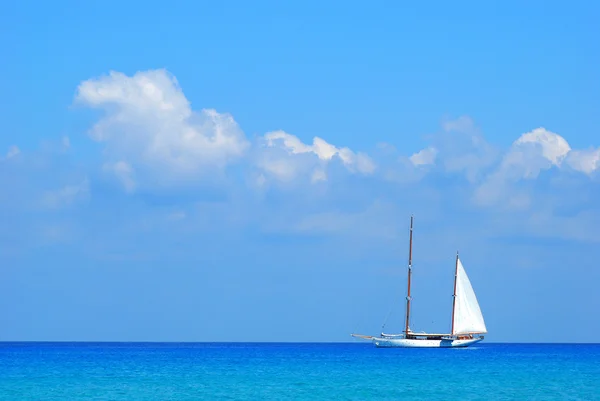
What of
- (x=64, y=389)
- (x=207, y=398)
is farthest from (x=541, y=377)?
(x=64, y=389)

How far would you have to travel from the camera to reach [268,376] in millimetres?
82938

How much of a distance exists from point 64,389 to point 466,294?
72094mm

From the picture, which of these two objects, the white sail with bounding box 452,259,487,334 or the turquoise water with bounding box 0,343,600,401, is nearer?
the turquoise water with bounding box 0,343,600,401

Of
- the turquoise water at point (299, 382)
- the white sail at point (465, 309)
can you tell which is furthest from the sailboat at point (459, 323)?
the turquoise water at point (299, 382)

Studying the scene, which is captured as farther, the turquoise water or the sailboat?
the sailboat

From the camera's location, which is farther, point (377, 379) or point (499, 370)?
point (499, 370)

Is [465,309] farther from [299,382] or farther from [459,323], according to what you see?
[299,382]

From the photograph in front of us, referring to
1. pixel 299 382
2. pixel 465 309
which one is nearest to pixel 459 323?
pixel 465 309

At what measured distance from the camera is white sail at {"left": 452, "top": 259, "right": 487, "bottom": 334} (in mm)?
129500

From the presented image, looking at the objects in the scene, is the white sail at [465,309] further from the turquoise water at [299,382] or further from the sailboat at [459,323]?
the turquoise water at [299,382]

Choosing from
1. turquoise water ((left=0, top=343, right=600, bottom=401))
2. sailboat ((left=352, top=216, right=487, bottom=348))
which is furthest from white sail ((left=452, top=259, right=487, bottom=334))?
turquoise water ((left=0, top=343, right=600, bottom=401))

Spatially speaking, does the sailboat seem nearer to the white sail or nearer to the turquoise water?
the white sail

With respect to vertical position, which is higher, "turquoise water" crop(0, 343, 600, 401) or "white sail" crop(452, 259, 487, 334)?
"white sail" crop(452, 259, 487, 334)

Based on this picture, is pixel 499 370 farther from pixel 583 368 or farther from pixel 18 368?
pixel 18 368
